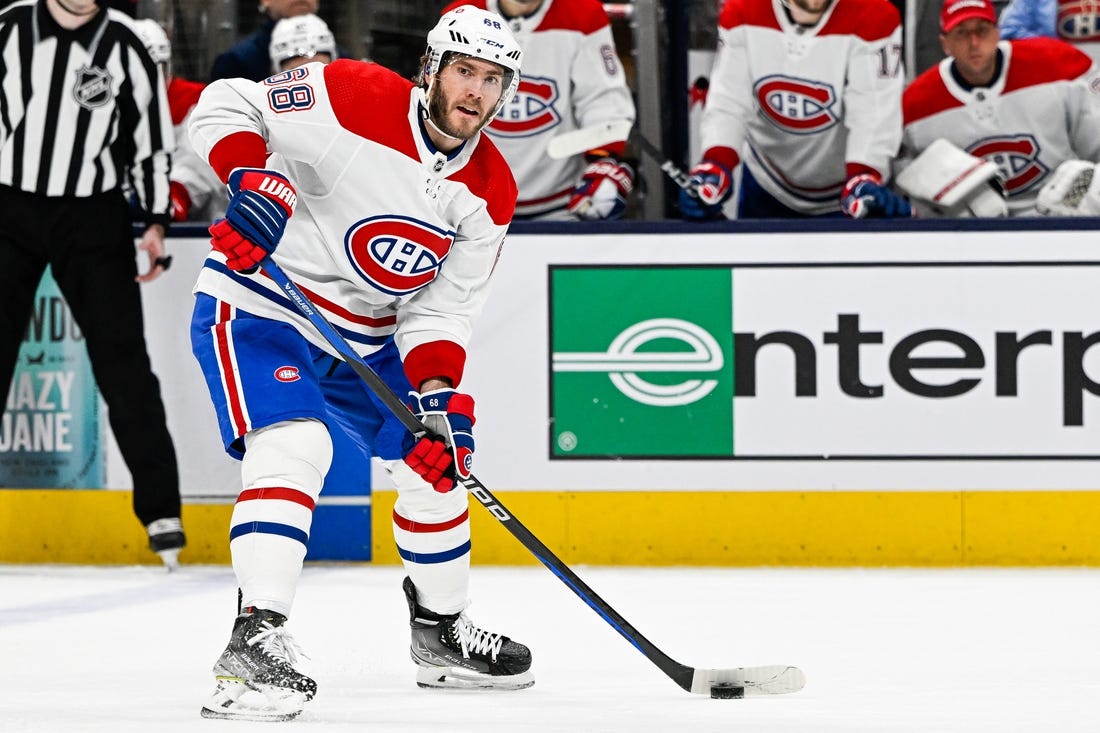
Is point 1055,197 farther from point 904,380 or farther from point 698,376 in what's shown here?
point 698,376

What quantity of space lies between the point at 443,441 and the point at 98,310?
188cm

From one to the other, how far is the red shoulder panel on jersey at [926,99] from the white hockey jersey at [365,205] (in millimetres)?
2237

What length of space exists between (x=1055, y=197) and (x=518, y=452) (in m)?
1.56

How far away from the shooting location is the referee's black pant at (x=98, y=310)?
162 inches

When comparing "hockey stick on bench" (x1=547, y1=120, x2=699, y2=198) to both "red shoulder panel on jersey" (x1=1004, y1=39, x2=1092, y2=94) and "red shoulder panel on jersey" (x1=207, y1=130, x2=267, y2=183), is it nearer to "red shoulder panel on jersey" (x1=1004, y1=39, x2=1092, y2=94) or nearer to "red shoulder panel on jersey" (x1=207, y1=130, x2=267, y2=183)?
"red shoulder panel on jersey" (x1=1004, y1=39, x2=1092, y2=94)

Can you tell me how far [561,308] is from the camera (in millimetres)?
4234

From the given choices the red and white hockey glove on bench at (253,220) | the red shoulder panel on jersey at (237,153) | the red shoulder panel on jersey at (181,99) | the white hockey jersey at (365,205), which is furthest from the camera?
the red shoulder panel on jersey at (181,99)

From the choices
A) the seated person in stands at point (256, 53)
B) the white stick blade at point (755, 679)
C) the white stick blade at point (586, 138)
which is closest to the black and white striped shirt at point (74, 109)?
the seated person in stands at point (256, 53)

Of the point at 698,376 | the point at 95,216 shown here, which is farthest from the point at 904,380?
the point at 95,216

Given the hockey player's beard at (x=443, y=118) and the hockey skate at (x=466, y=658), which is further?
the hockey skate at (x=466, y=658)

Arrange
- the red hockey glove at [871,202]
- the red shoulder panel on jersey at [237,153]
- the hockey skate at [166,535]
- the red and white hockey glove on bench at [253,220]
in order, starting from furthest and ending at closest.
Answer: the red hockey glove at [871,202] → the hockey skate at [166,535] → the red shoulder panel on jersey at [237,153] → the red and white hockey glove on bench at [253,220]

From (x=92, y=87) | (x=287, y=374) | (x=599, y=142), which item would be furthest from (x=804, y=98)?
(x=287, y=374)

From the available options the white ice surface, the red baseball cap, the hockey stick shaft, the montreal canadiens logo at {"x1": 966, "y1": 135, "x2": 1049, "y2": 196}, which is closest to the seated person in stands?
the white ice surface

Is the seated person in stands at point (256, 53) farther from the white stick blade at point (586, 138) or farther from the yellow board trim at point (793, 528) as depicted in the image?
the yellow board trim at point (793, 528)
